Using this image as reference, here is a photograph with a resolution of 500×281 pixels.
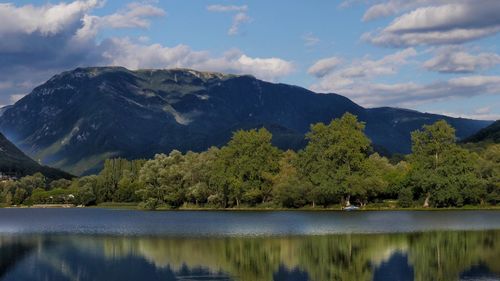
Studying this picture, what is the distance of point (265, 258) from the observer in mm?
56531

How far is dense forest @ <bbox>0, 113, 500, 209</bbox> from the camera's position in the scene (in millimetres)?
143750

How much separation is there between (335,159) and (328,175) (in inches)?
175

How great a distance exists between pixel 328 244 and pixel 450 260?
16.0m

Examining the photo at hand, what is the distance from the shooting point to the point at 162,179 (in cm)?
17125

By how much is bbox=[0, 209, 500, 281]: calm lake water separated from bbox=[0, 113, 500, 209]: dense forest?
54.0m

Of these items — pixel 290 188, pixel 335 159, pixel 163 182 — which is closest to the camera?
pixel 290 188

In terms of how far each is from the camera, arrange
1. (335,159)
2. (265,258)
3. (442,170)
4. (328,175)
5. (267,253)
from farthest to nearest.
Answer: (335,159) → (328,175) → (442,170) → (267,253) → (265,258)

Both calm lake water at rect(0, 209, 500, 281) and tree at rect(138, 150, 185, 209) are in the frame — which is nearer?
calm lake water at rect(0, 209, 500, 281)

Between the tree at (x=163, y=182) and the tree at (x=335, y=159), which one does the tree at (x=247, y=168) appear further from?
the tree at (x=163, y=182)

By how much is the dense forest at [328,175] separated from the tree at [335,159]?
0.22 metres

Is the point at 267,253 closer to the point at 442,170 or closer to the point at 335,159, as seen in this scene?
the point at 442,170

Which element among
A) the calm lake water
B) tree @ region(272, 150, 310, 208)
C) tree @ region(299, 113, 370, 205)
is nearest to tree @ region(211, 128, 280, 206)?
tree @ region(272, 150, 310, 208)

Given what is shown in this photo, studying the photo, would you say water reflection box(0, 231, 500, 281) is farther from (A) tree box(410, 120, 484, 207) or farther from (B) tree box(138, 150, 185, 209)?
(B) tree box(138, 150, 185, 209)

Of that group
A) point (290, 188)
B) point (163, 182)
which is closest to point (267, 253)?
point (290, 188)
